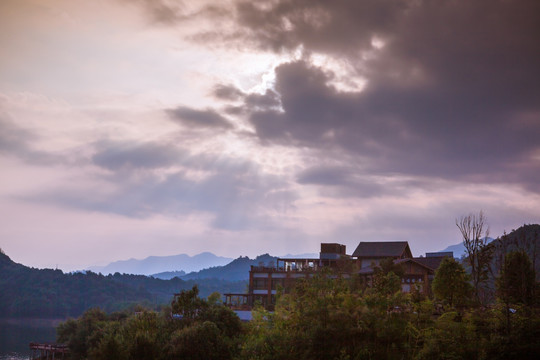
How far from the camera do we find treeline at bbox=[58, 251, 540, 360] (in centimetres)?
2984

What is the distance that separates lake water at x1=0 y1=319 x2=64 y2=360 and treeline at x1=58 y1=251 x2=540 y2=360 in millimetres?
65830

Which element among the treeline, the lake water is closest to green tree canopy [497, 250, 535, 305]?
the treeline

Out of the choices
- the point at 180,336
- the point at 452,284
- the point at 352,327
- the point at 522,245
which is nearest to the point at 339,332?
the point at 352,327

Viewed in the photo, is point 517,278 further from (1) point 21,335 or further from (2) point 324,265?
(1) point 21,335

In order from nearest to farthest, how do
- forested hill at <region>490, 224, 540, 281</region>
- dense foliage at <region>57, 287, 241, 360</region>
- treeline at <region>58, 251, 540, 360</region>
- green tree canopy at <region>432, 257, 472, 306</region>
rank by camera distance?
treeline at <region>58, 251, 540, 360</region> → dense foliage at <region>57, 287, 241, 360</region> → green tree canopy at <region>432, 257, 472, 306</region> → forested hill at <region>490, 224, 540, 281</region>

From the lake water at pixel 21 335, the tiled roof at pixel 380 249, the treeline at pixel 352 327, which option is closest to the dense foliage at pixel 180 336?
the treeline at pixel 352 327

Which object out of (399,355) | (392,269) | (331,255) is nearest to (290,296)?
(399,355)

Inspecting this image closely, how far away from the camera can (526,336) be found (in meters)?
29.5

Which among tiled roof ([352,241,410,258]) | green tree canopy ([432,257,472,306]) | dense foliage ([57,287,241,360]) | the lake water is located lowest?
the lake water

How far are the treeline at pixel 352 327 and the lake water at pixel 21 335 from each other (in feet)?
216

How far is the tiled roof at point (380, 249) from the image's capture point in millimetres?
84438

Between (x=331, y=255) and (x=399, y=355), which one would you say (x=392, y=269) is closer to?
(x=399, y=355)

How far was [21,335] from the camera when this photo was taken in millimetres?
134250

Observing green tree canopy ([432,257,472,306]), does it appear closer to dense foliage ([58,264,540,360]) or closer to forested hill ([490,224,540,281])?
dense foliage ([58,264,540,360])
